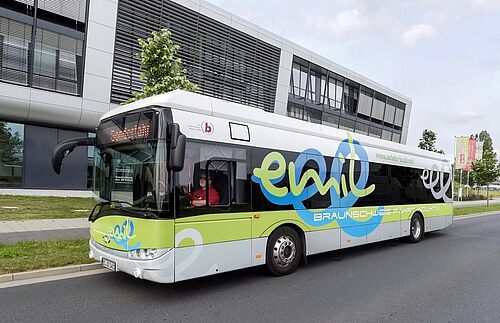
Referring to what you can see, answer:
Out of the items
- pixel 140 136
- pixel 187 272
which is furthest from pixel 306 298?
pixel 140 136

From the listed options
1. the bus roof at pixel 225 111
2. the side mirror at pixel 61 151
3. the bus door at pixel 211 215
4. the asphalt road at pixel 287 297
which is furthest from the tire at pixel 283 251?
the side mirror at pixel 61 151

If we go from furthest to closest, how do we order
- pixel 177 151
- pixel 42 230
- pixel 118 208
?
1. pixel 42 230
2. pixel 118 208
3. pixel 177 151

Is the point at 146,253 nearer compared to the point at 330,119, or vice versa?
the point at 146,253

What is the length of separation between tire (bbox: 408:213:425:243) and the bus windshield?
27.5 ft

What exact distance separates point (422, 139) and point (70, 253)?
106ft

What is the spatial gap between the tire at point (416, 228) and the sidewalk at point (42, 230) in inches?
354

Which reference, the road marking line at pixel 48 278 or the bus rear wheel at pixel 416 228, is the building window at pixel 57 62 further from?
the bus rear wheel at pixel 416 228

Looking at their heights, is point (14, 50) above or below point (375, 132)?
above

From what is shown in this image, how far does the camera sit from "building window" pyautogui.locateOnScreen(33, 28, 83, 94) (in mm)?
17891

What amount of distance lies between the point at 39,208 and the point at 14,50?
26.5ft

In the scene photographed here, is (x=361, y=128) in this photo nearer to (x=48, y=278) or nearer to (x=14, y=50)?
(x=14, y=50)

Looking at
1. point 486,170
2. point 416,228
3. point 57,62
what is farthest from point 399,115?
point 57,62

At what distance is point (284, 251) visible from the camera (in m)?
6.99

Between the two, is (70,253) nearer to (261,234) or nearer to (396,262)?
(261,234)
